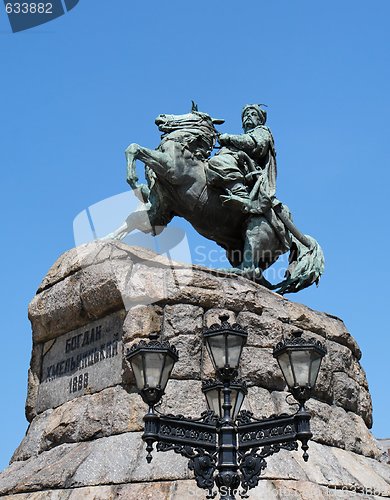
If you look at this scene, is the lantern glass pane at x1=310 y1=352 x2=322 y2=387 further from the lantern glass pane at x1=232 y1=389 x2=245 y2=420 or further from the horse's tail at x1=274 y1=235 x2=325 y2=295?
the horse's tail at x1=274 y1=235 x2=325 y2=295

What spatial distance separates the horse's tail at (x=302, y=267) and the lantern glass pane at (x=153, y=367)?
5362 mm

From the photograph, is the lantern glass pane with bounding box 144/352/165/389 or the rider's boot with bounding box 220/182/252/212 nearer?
the lantern glass pane with bounding box 144/352/165/389

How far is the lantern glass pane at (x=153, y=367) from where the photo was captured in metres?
5.06

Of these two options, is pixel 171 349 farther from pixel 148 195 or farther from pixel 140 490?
pixel 148 195

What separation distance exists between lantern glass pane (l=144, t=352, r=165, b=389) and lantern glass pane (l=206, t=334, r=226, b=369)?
13.5 inches

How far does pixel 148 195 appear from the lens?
9984mm

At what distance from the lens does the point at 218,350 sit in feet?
16.9

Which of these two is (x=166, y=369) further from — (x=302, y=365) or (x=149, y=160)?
(x=149, y=160)

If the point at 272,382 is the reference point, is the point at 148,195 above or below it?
above

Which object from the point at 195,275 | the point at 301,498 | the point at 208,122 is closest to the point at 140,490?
the point at 301,498

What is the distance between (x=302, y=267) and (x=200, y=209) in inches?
64.0

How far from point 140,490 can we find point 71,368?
7.21ft

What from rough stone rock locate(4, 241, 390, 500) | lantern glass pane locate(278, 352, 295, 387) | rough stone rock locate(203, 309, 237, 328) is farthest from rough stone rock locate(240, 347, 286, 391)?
lantern glass pane locate(278, 352, 295, 387)

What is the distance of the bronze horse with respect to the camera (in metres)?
9.51
